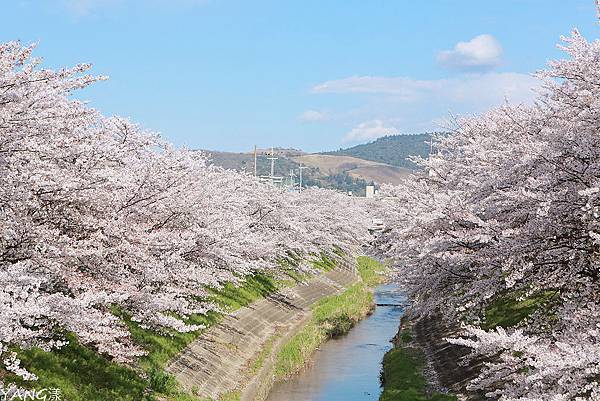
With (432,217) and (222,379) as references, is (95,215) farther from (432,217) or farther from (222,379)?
(222,379)

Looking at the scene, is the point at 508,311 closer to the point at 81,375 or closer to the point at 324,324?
the point at 324,324

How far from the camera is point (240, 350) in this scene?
89.6 ft

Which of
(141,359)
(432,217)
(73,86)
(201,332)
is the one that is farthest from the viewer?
(201,332)

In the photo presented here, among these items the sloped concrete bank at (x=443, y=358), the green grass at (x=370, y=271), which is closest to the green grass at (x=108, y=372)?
the sloped concrete bank at (x=443, y=358)

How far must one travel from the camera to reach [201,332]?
84.8ft

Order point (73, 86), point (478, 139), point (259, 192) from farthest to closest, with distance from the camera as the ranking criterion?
point (259, 192)
point (478, 139)
point (73, 86)

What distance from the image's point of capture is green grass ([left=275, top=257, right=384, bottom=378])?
28.9 metres

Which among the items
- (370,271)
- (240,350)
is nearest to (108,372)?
(240,350)

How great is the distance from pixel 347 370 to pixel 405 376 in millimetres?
6159

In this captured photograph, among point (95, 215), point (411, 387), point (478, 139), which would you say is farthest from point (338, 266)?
point (95, 215)

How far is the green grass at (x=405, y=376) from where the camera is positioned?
21.6 metres

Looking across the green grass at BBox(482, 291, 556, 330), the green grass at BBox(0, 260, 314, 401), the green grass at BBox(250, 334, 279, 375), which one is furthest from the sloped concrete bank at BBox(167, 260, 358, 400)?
the green grass at BBox(482, 291, 556, 330)

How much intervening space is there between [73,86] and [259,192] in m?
30.3

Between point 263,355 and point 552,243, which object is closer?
point 552,243
